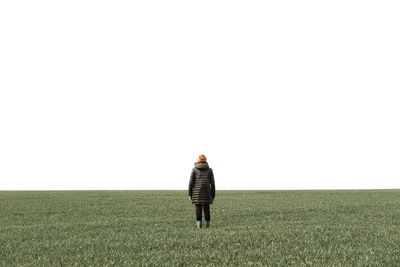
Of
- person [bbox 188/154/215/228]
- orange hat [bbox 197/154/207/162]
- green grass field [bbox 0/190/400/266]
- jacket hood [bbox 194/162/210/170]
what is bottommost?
green grass field [bbox 0/190/400/266]

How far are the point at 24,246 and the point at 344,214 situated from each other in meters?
17.5

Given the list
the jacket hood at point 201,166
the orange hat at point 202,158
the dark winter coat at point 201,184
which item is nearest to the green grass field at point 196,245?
the dark winter coat at point 201,184

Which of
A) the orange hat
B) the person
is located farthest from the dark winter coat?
the orange hat

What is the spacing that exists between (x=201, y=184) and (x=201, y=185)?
0.04m

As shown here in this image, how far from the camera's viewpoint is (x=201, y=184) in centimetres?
2117

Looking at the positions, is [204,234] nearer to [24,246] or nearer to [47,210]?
[24,246]

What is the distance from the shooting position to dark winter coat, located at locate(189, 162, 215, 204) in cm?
2116

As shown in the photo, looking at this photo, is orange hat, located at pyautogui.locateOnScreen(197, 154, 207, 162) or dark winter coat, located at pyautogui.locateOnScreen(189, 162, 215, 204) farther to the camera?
orange hat, located at pyautogui.locateOnScreen(197, 154, 207, 162)

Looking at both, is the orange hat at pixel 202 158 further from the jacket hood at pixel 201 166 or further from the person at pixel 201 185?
the jacket hood at pixel 201 166

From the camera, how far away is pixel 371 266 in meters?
11.9

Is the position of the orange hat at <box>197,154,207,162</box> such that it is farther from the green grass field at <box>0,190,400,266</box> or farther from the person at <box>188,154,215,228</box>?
the green grass field at <box>0,190,400,266</box>

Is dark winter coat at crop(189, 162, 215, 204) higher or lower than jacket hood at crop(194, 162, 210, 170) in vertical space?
lower

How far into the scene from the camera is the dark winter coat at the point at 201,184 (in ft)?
69.4

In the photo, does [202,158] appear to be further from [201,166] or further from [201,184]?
[201,184]
